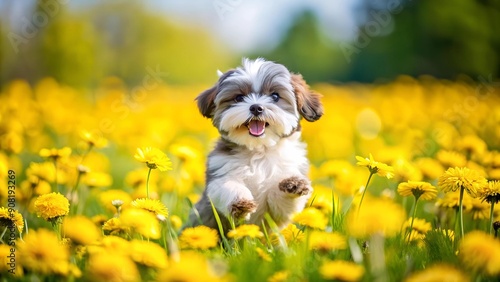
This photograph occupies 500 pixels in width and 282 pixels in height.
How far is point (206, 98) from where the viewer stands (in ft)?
12.9

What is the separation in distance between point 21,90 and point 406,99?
6791 mm

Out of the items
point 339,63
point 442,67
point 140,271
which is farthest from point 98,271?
point 339,63

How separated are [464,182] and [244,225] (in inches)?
45.2

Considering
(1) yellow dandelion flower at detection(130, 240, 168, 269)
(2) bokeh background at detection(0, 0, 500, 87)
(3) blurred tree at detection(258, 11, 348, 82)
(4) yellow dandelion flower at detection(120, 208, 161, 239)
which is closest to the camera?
(1) yellow dandelion flower at detection(130, 240, 168, 269)

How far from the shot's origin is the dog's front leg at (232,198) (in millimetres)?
3285

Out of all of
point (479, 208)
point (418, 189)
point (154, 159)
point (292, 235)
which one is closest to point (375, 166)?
point (418, 189)

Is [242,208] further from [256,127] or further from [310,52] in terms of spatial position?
[310,52]

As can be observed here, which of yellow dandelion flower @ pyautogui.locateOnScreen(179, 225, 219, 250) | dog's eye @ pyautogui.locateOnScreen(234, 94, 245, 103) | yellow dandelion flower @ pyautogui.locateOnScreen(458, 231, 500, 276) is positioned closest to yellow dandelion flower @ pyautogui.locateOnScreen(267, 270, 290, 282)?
yellow dandelion flower @ pyautogui.locateOnScreen(179, 225, 219, 250)

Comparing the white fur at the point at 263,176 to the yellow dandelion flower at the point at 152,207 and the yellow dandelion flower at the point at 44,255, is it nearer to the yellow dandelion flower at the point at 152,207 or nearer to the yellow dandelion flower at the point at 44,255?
the yellow dandelion flower at the point at 152,207

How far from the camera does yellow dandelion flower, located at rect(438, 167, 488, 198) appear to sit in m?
3.00

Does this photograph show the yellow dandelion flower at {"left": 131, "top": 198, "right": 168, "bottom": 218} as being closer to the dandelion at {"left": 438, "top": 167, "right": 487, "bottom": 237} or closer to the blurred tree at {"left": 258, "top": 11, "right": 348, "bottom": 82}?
the dandelion at {"left": 438, "top": 167, "right": 487, "bottom": 237}

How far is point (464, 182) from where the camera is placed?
3000 mm

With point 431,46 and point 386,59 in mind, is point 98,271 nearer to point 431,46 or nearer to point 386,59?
point 431,46

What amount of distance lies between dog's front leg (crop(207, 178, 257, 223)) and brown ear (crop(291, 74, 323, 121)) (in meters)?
0.67
